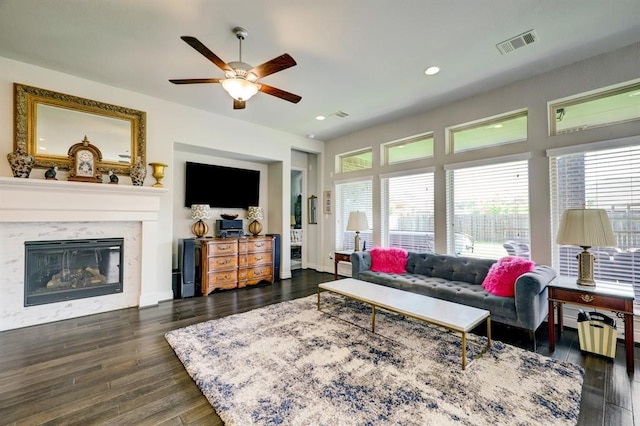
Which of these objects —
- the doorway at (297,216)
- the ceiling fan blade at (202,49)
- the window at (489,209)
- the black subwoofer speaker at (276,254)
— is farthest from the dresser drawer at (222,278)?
the window at (489,209)

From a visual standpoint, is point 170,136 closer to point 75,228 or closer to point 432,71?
point 75,228

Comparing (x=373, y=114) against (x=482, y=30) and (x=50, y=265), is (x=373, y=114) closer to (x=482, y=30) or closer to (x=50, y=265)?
(x=482, y=30)

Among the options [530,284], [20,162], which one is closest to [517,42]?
[530,284]

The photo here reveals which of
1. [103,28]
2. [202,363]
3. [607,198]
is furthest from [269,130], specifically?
[607,198]

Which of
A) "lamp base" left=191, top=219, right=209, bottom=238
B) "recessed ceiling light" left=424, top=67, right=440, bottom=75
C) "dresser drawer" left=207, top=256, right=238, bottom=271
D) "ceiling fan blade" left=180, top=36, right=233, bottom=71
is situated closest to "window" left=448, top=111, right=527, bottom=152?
"recessed ceiling light" left=424, top=67, right=440, bottom=75

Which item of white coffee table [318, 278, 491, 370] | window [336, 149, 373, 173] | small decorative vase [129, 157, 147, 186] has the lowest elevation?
white coffee table [318, 278, 491, 370]

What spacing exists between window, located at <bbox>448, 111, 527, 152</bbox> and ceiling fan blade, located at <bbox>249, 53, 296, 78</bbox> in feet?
9.87

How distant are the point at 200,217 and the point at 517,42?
187 inches

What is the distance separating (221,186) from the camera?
16.9ft

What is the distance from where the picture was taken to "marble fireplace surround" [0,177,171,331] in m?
3.01

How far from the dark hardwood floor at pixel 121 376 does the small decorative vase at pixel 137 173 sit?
178cm

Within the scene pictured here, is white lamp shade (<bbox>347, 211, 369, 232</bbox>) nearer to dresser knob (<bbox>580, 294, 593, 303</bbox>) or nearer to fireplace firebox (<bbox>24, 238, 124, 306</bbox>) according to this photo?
dresser knob (<bbox>580, 294, 593, 303</bbox>)

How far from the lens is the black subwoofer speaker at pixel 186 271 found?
4.20 metres

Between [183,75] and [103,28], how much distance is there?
2.92 feet
